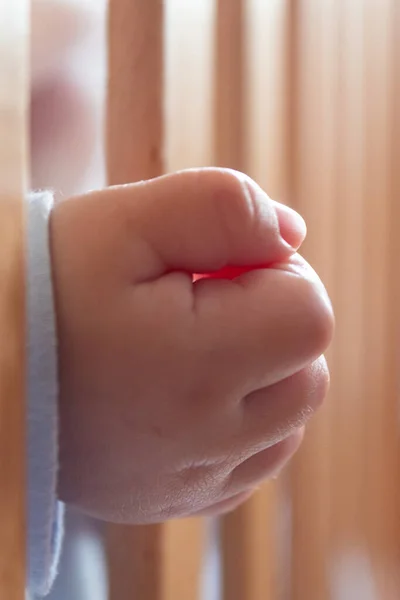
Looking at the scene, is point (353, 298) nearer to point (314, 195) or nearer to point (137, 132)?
point (314, 195)

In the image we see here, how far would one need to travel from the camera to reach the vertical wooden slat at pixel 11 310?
7.7 inches

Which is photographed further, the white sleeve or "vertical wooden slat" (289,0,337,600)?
"vertical wooden slat" (289,0,337,600)

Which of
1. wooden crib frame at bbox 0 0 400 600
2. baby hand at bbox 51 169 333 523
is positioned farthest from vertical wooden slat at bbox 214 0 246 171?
baby hand at bbox 51 169 333 523

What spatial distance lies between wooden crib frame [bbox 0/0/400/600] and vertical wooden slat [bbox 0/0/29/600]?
0.19m

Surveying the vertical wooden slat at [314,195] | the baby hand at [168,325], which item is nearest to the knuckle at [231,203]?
the baby hand at [168,325]

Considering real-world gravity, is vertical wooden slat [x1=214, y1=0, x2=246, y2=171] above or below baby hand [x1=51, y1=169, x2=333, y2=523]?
above

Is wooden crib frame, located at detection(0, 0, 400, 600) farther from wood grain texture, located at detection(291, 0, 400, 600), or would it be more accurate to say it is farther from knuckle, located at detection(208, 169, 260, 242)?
knuckle, located at detection(208, 169, 260, 242)

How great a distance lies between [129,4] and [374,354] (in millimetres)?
409

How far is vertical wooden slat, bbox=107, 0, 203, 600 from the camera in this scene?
0.38 m

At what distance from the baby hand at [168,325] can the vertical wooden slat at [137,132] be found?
137mm

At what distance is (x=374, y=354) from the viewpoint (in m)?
0.63

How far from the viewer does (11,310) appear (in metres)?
0.21

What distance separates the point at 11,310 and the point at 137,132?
217 mm

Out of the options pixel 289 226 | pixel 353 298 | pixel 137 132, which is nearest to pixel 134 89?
pixel 137 132
